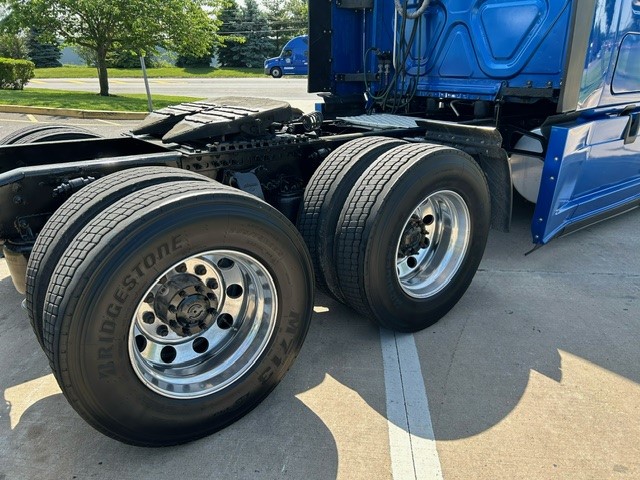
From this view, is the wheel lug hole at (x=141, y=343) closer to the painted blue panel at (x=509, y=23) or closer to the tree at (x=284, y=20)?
the painted blue panel at (x=509, y=23)

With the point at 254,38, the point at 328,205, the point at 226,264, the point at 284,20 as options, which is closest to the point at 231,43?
the point at 254,38

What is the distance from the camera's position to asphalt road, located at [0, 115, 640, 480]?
2303 mm

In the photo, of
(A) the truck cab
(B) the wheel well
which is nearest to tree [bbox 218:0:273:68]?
(A) the truck cab

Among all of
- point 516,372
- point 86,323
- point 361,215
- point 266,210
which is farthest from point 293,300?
point 516,372

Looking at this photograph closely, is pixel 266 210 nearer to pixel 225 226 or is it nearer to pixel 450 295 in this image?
pixel 225 226

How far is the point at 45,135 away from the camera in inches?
155

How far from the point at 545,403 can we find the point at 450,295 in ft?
3.21

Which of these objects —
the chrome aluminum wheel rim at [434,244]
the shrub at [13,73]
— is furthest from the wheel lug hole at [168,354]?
the shrub at [13,73]

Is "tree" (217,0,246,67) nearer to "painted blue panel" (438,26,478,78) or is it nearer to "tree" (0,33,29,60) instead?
"tree" (0,33,29,60)

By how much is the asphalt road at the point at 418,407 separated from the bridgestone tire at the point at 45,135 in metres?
1.14

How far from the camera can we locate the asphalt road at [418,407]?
7.55 ft

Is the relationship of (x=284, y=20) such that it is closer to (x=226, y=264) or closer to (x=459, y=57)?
(x=459, y=57)

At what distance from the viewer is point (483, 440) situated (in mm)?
2445

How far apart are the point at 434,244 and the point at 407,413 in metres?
1.33
